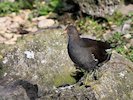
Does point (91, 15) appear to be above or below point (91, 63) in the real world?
below

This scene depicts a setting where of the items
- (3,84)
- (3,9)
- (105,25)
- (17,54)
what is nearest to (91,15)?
(105,25)

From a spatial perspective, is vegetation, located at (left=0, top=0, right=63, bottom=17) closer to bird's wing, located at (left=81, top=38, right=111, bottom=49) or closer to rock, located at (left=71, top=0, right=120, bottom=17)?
rock, located at (left=71, top=0, right=120, bottom=17)

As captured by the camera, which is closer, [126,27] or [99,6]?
[126,27]

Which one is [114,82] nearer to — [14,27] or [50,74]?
[50,74]

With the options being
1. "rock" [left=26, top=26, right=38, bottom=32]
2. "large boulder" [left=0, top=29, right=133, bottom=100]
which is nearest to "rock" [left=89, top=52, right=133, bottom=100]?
"large boulder" [left=0, top=29, right=133, bottom=100]

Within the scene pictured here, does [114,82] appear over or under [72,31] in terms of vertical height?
under

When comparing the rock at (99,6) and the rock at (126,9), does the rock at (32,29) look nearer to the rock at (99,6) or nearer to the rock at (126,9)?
the rock at (99,6)

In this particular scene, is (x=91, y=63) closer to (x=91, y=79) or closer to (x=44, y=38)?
(x=91, y=79)

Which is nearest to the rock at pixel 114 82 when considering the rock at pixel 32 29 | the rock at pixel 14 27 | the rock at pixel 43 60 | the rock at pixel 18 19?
the rock at pixel 43 60

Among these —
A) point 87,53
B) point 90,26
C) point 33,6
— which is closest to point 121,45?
point 90,26
